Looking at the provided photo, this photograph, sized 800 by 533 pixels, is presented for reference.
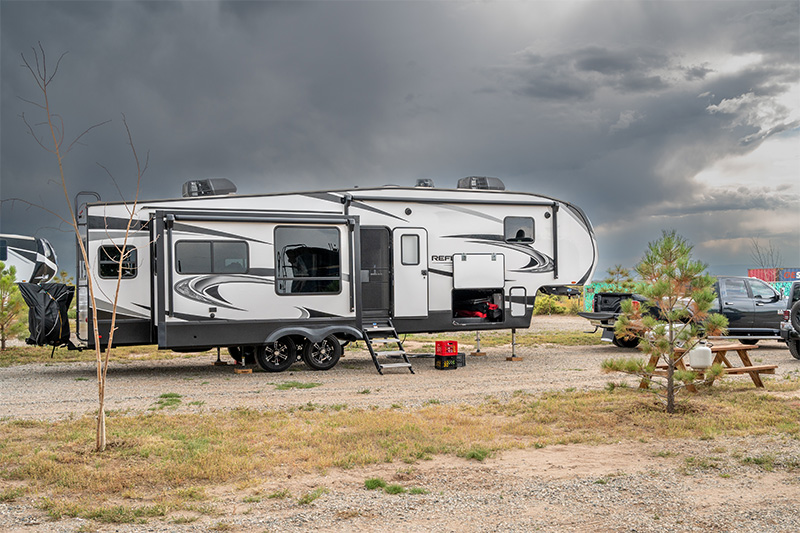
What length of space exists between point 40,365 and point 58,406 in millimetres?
5668

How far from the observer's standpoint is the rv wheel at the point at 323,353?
1288 cm

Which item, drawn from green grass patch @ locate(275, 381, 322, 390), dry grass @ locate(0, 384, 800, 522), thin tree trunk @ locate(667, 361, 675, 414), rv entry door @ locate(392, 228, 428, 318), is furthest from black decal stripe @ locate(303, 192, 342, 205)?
thin tree trunk @ locate(667, 361, 675, 414)

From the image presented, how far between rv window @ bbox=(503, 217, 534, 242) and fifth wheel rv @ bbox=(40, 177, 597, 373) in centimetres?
2

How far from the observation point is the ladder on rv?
1262 centimetres

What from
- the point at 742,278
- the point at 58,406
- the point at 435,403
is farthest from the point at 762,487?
the point at 742,278

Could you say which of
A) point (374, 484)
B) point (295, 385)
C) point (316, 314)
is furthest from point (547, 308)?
point (374, 484)

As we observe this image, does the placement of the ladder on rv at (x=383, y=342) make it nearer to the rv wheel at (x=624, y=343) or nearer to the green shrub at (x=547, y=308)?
the rv wheel at (x=624, y=343)

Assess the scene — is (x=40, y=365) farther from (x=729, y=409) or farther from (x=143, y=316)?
(x=729, y=409)

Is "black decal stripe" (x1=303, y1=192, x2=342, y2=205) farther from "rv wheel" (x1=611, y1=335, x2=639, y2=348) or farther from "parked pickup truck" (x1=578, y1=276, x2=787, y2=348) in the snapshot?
"rv wheel" (x1=611, y1=335, x2=639, y2=348)

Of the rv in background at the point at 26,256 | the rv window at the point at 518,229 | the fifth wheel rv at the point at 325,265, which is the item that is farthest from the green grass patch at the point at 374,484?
the rv in background at the point at 26,256

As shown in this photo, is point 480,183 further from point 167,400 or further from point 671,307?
point 167,400

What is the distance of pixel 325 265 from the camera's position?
13.0 m

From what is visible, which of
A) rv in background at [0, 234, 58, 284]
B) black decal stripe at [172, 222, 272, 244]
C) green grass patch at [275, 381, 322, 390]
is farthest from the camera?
rv in background at [0, 234, 58, 284]

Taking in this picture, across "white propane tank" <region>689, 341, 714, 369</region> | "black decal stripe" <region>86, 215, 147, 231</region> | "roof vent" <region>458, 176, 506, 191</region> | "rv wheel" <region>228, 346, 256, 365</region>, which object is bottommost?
"rv wheel" <region>228, 346, 256, 365</region>
